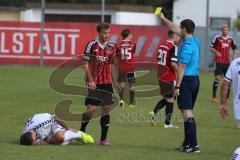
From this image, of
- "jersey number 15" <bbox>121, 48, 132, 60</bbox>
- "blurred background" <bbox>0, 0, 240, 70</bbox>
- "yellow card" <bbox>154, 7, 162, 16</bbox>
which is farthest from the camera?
"blurred background" <bbox>0, 0, 240, 70</bbox>

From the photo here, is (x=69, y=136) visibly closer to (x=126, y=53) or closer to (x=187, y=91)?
(x=187, y=91)

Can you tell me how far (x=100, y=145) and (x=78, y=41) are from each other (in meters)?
26.8

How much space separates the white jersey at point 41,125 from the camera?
12.0 m

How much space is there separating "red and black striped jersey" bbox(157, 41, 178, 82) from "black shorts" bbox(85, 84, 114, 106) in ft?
10.3

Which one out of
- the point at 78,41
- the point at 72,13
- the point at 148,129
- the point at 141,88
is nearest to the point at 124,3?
the point at 72,13

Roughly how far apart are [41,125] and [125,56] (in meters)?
10.0

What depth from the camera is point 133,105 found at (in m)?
20.4

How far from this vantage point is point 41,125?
12000 millimetres

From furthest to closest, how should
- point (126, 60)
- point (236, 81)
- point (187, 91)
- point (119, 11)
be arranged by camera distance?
1. point (119, 11)
2. point (126, 60)
3. point (187, 91)
4. point (236, 81)

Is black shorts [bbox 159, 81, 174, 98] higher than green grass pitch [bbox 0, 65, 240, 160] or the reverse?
higher

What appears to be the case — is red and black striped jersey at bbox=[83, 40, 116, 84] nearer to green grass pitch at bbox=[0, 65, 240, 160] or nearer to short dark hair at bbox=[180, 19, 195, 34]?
green grass pitch at bbox=[0, 65, 240, 160]

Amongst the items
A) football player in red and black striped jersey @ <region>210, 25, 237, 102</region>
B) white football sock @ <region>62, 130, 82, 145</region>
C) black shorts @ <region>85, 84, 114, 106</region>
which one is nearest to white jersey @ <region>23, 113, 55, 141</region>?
white football sock @ <region>62, 130, 82, 145</region>

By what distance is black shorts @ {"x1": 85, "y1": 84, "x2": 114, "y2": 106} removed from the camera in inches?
491

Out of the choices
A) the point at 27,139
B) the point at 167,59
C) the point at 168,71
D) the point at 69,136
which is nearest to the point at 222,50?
the point at 168,71
